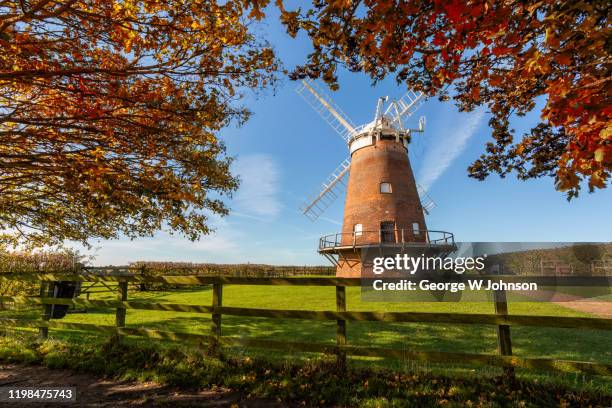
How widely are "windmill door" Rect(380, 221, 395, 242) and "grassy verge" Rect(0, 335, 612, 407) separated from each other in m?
16.6

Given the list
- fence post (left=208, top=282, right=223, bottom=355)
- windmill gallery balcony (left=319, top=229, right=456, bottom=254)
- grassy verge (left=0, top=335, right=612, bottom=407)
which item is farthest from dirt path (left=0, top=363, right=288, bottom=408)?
windmill gallery balcony (left=319, top=229, right=456, bottom=254)

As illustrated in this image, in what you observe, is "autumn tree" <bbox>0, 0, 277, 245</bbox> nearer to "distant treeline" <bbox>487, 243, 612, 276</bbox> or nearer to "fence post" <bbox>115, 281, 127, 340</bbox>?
"fence post" <bbox>115, 281, 127, 340</bbox>

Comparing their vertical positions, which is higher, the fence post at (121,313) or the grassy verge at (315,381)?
the fence post at (121,313)

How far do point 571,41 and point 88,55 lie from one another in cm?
659

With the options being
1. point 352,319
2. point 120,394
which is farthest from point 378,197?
point 120,394

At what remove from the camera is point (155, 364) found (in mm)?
5289

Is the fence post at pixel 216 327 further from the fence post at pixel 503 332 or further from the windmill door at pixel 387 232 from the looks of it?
the windmill door at pixel 387 232

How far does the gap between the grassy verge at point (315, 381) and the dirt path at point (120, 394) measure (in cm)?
17

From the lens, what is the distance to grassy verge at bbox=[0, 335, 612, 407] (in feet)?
13.0

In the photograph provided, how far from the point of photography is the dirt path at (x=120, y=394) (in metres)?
4.12

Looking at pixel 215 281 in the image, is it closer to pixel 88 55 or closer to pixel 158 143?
pixel 158 143

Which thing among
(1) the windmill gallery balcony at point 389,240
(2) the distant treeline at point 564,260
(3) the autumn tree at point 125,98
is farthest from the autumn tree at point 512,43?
(2) the distant treeline at point 564,260

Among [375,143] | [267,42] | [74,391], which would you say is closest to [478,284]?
[267,42]

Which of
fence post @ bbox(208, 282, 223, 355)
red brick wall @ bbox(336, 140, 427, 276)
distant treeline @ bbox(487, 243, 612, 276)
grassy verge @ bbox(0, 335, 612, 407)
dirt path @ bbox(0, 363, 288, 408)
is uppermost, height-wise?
red brick wall @ bbox(336, 140, 427, 276)
